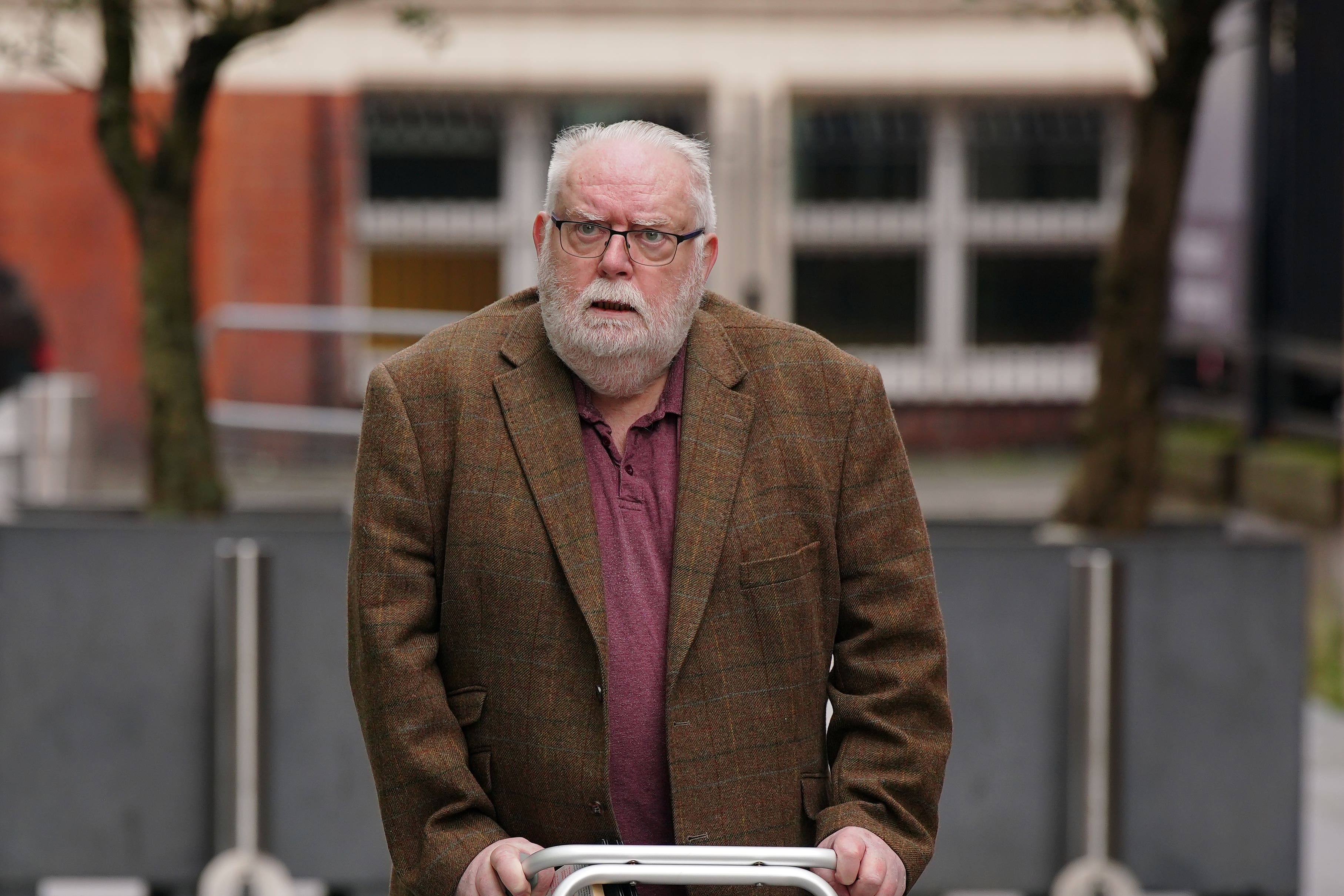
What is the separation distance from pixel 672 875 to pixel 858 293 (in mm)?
12538

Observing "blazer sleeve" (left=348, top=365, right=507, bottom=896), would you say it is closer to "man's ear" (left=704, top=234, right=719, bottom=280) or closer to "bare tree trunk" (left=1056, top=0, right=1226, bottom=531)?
"man's ear" (left=704, top=234, right=719, bottom=280)

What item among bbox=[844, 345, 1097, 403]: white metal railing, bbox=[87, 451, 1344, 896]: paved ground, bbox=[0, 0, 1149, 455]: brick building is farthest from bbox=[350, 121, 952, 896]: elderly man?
bbox=[844, 345, 1097, 403]: white metal railing

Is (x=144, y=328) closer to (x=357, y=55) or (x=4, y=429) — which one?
(x=4, y=429)

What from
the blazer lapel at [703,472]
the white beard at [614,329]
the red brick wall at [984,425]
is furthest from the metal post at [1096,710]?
the red brick wall at [984,425]

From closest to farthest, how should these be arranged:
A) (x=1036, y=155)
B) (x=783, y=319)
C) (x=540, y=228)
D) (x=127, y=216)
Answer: (x=540, y=228), (x=783, y=319), (x=127, y=216), (x=1036, y=155)

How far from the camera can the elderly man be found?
262 centimetres

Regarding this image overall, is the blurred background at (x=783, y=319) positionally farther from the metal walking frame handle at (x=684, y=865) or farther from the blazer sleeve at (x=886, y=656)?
the metal walking frame handle at (x=684, y=865)

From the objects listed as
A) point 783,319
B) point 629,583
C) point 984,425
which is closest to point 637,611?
point 629,583

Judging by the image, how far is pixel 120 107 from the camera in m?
6.75

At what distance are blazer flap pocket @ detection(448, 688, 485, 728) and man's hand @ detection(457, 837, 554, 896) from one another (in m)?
0.19

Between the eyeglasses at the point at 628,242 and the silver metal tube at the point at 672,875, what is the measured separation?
2.69 ft

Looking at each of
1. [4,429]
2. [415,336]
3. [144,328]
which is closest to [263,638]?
[144,328]

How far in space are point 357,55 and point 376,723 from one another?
11701 millimetres

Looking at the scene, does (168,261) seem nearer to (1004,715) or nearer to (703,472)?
(1004,715)
